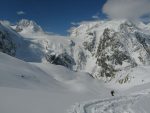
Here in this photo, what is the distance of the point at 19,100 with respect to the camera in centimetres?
2216

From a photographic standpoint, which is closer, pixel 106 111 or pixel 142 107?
pixel 106 111

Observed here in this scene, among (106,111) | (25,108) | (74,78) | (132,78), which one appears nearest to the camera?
(25,108)

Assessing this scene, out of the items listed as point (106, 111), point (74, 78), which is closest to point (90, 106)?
point (106, 111)

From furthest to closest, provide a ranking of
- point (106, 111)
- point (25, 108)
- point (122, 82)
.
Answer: point (122, 82) < point (106, 111) < point (25, 108)

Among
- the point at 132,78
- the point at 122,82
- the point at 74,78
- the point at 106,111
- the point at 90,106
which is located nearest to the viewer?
the point at 106,111

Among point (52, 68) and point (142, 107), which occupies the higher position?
point (52, 68)

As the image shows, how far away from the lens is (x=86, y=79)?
88.5m

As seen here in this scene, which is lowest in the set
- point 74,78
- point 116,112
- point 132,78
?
point 116,112

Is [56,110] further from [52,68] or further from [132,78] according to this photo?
[132,78]

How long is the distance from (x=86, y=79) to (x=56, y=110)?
68084mm

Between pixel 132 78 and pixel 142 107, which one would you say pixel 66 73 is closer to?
pixel 132 78

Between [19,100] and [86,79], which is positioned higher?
[86,79]

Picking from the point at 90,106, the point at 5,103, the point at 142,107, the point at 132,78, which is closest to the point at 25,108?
the point at 5,103

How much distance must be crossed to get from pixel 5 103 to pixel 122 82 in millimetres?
125311
